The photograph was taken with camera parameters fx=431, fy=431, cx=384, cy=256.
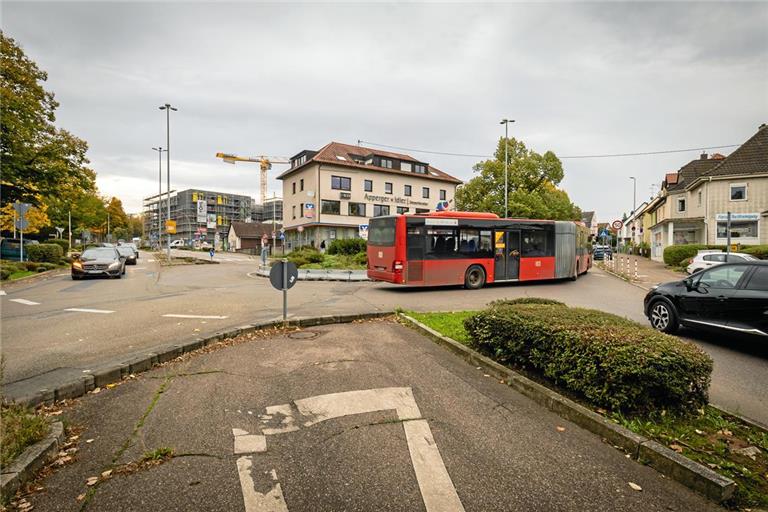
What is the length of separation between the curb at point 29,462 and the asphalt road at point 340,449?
162 millimetres

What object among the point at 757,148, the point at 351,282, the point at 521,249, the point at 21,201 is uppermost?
the point at 757,148

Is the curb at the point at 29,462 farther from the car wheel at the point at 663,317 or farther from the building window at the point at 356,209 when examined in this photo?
the building window at the point at 356,209

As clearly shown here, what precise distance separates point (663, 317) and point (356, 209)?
4205cm

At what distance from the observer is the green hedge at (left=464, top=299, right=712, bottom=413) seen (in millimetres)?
3992

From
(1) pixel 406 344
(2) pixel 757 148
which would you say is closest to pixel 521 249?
(1) pixel 406 344

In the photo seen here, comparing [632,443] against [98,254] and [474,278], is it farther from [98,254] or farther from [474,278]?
[98,254]

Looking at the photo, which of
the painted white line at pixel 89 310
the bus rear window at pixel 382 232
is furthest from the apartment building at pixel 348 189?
the painted white line at pixel 89 310

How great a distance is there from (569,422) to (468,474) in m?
1.48

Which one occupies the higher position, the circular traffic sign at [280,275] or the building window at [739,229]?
the building window at [739,229]

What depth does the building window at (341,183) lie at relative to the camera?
47644mm

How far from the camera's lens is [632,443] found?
11.6 ft

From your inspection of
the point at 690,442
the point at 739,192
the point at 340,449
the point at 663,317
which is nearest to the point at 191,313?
the point at 340,449

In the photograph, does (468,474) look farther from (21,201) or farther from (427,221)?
(21,201)

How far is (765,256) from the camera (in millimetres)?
26453
